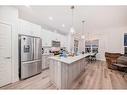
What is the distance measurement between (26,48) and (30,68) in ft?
2.67

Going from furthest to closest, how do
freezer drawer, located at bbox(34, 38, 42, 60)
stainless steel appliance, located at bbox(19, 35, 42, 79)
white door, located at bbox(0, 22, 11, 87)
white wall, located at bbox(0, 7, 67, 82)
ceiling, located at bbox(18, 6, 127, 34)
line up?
freezer drawer, located at bbox(34, 38, 42, 60), ceiling, located at bbox(18, 6, 127, 34), stainless steel appliance, located at bbox(19, 35, 42, 79), white wall, located at bbox(0, 7, 67, 82), white door, located at bbox(0, 22, 11, 87)

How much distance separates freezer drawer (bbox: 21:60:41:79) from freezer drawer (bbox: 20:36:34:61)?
0.21 m

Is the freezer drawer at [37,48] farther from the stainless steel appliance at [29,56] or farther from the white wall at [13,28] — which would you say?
the white wall at [13,28]

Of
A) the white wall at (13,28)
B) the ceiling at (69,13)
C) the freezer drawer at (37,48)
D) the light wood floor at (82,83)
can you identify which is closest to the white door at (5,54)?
the white wall at (13,28)

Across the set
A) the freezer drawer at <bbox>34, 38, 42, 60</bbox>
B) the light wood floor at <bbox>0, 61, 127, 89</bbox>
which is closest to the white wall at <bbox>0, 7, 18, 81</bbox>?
the light wood floor at <bbox>0, 61, 127, 89</bbox>

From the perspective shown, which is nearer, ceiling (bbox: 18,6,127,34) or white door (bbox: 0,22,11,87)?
white door (bbox: 0,22,11,87)

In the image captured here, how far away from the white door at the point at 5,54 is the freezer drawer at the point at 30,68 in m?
0.55

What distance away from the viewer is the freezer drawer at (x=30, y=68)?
430cm

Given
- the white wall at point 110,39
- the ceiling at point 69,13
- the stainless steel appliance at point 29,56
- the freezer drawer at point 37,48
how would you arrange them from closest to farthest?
the stainless steel appliance at point 29,56, the ceiling at point 69,13, the freezer drawer at point 37,48, the white wall at point 110,39

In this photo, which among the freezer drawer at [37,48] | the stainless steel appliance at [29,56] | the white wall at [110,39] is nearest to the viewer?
the stainless steel appliance at [29,56]

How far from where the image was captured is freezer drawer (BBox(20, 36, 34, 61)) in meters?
4.27

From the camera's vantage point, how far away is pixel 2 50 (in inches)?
141

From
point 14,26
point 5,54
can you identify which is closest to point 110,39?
point 14,26

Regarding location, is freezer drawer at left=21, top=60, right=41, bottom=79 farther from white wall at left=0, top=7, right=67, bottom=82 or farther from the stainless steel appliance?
white wall at left=0, top=7, right=67, bottom=82
